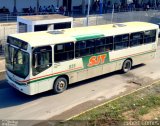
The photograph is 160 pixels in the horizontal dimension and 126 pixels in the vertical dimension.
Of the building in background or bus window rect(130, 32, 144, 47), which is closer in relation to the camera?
bus window rect(130, 32, 144, 47)

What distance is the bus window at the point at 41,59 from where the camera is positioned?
13.6 meters

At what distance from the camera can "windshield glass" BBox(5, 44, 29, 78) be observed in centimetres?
1361

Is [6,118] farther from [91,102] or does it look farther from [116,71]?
[116,71]

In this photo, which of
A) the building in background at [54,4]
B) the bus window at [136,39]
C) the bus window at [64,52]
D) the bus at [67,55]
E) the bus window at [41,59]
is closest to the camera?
the bus window at [41,59]

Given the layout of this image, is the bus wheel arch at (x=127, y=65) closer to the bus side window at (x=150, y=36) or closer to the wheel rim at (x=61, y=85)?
the bus side window at (x=150, y=36)

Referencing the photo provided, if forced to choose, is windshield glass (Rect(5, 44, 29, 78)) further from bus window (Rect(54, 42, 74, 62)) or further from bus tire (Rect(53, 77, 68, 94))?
bus tire (Rect(53, 77, 68, 94))

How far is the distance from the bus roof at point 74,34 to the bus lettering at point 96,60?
1.07 metres

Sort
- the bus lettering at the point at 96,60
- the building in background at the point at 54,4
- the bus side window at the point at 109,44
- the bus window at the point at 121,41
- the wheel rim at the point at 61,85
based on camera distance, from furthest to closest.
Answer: the building in background at the point at 54,4, the bus window at the point at 121,41, the bus side window at the point at 109,44, the bus lettering at the point at 96,60, the wheel rim at the point at 61,85

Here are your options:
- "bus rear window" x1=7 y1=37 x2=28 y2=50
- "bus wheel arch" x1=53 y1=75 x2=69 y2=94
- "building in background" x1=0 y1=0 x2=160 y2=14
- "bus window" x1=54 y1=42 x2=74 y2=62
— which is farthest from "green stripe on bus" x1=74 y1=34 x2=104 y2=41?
"building in background" x1=0 y1=0 x2=160 y2=14

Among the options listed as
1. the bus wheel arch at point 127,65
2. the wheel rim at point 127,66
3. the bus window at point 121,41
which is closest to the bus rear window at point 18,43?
the bus window at point 121,41

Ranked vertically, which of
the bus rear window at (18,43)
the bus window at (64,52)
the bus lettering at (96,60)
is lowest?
the bus lettering at (96,60)

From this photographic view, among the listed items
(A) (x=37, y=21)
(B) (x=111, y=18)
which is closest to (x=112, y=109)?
(A) (x=37, y=21)

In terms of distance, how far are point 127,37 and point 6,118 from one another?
8.44m

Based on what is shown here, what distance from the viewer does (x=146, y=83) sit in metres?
17.0
